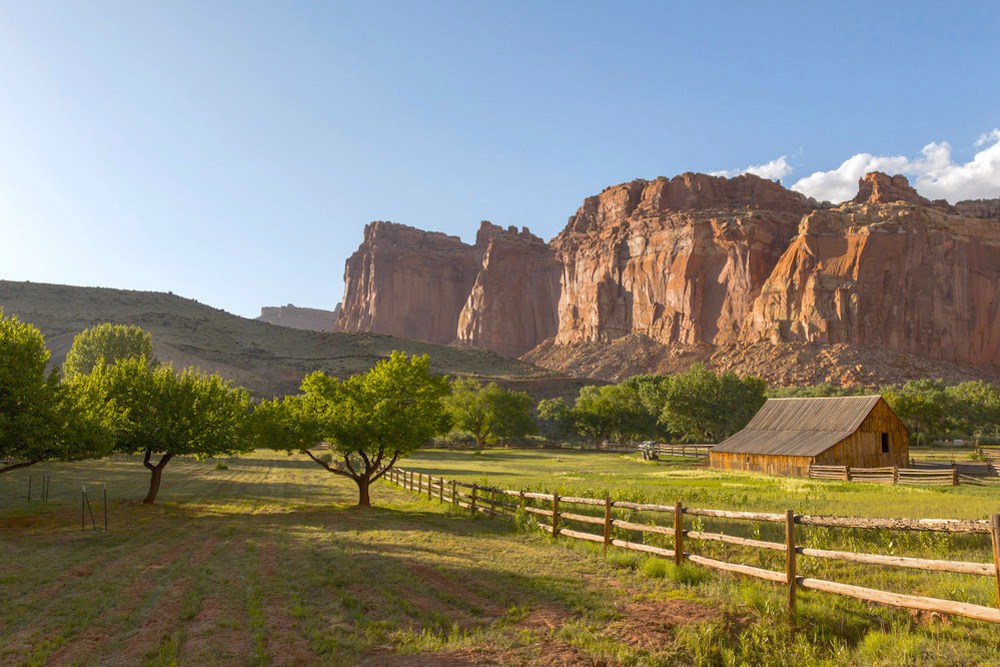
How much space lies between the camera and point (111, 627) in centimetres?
939

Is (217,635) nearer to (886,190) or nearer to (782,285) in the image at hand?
(782,285)

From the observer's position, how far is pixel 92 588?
462 inches

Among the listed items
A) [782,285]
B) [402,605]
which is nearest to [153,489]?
[402,605]

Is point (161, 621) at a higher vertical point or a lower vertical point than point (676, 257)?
lower

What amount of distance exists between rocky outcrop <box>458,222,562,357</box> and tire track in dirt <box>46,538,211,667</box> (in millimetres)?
174260

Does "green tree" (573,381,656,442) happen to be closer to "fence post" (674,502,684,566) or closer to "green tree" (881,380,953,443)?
"green tree" (881,380,953,443)

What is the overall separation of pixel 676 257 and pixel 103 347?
394ft

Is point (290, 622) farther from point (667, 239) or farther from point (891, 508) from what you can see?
point (667, 239)

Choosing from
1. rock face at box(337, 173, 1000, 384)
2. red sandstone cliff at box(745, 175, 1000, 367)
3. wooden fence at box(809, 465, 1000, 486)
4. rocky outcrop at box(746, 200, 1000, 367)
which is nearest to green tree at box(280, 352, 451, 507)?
wooden fence at box(809, 465, 1000, 486)

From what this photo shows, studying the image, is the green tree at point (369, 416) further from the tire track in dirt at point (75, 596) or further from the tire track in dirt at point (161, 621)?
the tire track in dirt at point (161, 621)

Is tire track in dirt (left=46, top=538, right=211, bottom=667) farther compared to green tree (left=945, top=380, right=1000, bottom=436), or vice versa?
green tree (left=945, top=380, right=1000, bottom=436)

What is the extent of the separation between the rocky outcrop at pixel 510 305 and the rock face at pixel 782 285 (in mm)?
15244

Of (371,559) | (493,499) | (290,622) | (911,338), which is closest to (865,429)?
(493,499)

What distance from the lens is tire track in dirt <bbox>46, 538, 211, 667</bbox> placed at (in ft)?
26.9
